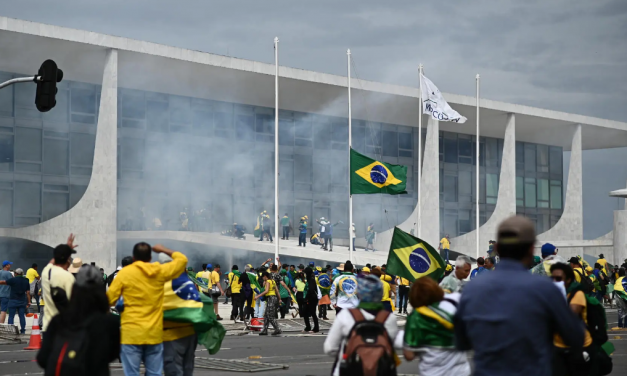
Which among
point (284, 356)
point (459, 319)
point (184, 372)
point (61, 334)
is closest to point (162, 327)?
point (184, 372)

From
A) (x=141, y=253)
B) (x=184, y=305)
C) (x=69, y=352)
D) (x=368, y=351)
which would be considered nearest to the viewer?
(x=69, y=352)

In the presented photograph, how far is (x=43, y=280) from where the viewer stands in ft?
28.4

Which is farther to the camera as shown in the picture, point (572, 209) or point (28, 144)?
point (572, 209)

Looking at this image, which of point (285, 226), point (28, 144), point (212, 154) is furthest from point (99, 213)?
point (285, 226)

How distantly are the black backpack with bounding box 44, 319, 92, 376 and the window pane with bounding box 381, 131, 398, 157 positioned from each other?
163 feet

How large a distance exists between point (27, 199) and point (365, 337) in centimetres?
3605

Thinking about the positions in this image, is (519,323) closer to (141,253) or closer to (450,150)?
(141,253)

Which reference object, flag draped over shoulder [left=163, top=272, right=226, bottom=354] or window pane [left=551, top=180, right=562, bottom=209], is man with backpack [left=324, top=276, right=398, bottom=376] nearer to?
flag draped over shoulder [left=163, top=272, right=226, bottom=354]

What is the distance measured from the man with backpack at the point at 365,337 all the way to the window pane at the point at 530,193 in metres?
58.2

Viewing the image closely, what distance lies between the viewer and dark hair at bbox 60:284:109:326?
17.9 ft

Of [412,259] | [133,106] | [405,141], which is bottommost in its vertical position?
[412,259]

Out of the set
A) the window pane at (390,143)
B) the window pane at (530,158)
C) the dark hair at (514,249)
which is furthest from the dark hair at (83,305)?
the window pane at (530,158)

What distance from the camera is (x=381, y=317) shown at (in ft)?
20.5

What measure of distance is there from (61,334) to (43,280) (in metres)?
3.36
